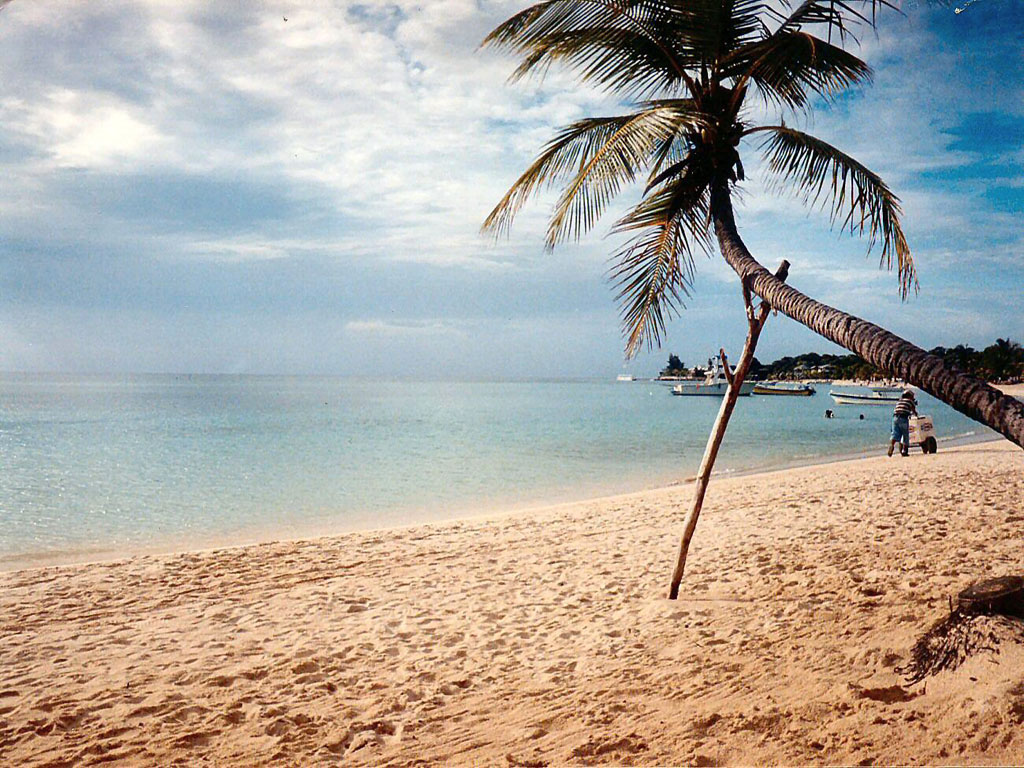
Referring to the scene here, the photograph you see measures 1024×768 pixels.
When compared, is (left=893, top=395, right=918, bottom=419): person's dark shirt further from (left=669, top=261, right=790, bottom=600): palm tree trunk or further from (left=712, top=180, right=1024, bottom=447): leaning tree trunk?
(left=712, top=180, right=1024, bottom=447): leaning tree trunk

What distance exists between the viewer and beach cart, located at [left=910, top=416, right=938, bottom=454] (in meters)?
18.3

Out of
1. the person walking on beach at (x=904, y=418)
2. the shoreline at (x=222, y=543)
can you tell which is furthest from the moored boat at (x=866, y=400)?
the shoreline at (x=222, y=543)

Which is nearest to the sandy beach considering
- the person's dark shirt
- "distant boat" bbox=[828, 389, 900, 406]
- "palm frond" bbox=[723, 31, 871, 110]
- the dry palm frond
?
the dry palm frond

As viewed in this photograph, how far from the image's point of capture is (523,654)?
15.5 ft

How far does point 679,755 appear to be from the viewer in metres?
3.21

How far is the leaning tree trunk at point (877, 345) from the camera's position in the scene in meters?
3.16

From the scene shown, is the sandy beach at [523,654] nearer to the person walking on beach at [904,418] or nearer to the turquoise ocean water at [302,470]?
the turquoise ocean water at [302,470]

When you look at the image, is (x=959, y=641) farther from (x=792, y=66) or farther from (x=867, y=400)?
(x=867, y=400)

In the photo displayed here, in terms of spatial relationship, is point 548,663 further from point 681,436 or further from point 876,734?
point 681,436

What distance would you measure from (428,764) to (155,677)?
89.8 inches

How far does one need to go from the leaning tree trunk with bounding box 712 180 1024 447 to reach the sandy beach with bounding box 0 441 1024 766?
133 centimetres

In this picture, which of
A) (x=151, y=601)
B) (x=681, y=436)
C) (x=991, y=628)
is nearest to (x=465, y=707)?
(x=991, y=628)

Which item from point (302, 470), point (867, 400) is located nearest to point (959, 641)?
point (302, 470)

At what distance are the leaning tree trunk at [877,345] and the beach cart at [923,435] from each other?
1656cm
